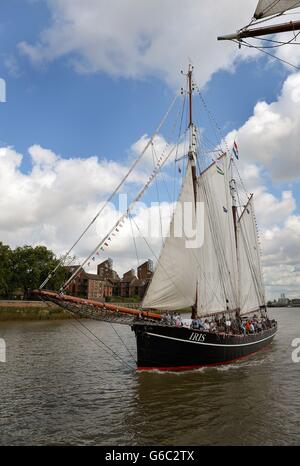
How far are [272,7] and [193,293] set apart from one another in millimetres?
18827

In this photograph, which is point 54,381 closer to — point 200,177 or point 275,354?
point 200,177

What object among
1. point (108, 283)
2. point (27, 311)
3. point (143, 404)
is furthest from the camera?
point (108, 283)

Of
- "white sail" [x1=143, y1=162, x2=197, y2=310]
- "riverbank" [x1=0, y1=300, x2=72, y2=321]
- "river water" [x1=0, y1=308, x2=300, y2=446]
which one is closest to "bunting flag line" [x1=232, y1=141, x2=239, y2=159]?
"white sail" [x1=143, y1=162, x2=197, y2=310]

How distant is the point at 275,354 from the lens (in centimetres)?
3731

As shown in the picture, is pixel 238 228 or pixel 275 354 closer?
pixel 275 354

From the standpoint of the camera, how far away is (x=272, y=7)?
19625mm

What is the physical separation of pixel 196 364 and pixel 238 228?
2505cm

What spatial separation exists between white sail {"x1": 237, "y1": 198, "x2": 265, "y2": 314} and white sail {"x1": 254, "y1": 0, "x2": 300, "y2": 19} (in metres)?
29.3

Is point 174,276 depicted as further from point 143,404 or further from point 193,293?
point 143,404

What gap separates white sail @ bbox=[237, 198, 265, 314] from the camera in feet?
147

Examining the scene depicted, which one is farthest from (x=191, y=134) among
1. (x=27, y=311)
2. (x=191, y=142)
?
(x=27, y=311)

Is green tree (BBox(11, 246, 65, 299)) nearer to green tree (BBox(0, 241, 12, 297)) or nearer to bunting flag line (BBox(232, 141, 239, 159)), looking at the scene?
green tree (BBox(0, 241, 12, 297))

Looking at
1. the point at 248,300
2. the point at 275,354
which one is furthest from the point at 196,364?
the point at 248,300

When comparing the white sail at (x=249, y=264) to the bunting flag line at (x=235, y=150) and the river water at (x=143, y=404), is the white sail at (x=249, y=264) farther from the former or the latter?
the river water at (x=143, y=404)
